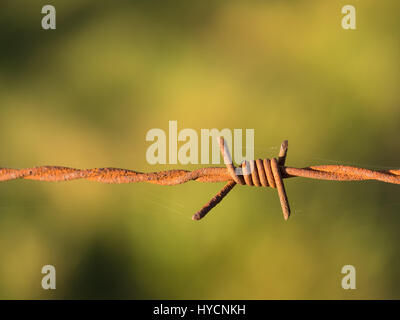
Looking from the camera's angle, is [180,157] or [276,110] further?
[276,110]

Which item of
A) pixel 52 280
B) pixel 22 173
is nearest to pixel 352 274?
pixel 52 280

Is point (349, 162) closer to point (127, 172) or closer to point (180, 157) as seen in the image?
point (180, 157)

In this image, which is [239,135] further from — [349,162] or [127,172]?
[127,172]

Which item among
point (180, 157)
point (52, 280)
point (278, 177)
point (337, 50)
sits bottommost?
point (52, 280)

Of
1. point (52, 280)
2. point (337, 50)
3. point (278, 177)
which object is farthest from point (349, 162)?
point (278, 177)

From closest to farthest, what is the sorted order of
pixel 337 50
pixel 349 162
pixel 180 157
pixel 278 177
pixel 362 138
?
pixel 278 177
pixel 180 157
pixel 349 162
pixel 362 138
pixel 337 50

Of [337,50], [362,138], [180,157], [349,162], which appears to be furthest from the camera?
[337,50]

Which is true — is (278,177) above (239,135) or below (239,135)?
below
